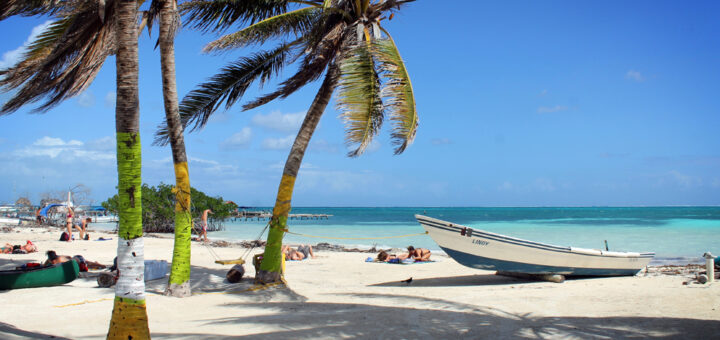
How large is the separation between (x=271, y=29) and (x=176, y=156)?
2.75 m

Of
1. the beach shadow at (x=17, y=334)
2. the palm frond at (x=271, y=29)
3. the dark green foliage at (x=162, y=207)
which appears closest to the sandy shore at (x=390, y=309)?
the beach shadow at (x=17, y=334)

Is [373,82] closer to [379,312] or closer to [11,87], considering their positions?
[379,312]

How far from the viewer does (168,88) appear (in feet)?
24.9

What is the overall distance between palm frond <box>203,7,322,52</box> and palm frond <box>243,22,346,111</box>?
1.53 feet

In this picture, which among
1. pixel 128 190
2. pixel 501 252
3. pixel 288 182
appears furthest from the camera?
pixel 501 252

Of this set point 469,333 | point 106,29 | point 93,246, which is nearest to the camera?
point 469,333

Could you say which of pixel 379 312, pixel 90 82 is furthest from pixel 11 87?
pixel 379 312

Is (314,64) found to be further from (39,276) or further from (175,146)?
(39,276)

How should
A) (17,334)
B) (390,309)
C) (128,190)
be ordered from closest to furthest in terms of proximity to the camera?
(128,190) → (17,334) → (390,309)

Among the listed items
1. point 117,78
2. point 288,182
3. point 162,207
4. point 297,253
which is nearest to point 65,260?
point 288,182

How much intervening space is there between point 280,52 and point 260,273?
4109 millimetres

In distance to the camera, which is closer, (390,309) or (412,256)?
(390,309)

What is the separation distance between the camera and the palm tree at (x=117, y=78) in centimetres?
434

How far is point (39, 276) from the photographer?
27.6ft
